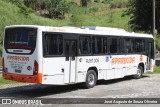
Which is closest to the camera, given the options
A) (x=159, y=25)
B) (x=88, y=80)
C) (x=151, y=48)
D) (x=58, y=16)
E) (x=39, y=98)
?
(x=39, y=98)

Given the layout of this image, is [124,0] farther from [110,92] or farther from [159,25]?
[110,92]

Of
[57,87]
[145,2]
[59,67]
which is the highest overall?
[145,2]

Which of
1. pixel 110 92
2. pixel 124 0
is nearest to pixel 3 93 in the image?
pixel 110 92

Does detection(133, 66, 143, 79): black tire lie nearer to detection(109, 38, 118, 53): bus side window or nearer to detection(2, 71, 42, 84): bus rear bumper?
detection(109, 38, 118, 53): bus side window

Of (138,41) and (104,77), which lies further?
(138,41)

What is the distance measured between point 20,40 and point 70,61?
2402 millimetres

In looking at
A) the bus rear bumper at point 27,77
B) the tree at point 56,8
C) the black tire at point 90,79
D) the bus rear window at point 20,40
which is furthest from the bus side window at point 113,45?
the tree at point 56,8

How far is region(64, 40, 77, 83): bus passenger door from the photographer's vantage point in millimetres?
15922

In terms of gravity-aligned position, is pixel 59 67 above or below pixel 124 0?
below

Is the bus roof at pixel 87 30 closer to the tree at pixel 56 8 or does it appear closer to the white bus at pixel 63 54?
the white bus at pixel 63 54

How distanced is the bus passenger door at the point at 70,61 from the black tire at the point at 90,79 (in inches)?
45.7

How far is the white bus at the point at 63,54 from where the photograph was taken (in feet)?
48.2

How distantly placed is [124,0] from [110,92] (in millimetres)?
96486

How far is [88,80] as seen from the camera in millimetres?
17531
